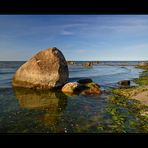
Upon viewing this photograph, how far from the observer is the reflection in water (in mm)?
8180

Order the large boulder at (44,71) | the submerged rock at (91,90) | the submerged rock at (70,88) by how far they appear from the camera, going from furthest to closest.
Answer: the large boulder at (44,71) → the submerged rock at (70,88) → the submerged rock at (91,90)

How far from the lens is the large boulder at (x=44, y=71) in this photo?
42.5ft

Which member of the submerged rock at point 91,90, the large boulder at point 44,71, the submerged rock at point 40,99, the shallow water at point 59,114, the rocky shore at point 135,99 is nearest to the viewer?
the shallow water at point 59,114

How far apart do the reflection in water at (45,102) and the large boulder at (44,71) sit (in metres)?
0.43

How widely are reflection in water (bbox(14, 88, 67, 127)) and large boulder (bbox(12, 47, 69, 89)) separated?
0.43 meters

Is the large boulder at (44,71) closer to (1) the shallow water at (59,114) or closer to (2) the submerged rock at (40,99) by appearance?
(2) the submerged rock at (40,99)

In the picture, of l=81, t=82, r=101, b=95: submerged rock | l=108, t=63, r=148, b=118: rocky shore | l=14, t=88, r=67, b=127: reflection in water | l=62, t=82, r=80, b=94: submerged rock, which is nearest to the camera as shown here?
l=14, t=88, r=67, b=127: reflection in water

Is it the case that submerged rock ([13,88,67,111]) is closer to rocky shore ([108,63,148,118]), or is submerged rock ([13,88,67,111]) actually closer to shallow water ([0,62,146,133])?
shallow water ([0,62,146,133])

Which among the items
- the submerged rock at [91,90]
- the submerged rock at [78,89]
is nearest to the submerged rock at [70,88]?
the submerged rock at [78,89]

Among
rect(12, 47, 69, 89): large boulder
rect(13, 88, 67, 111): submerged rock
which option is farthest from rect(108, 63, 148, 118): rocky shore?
rect(12, 47, 69, 89): large boulder
